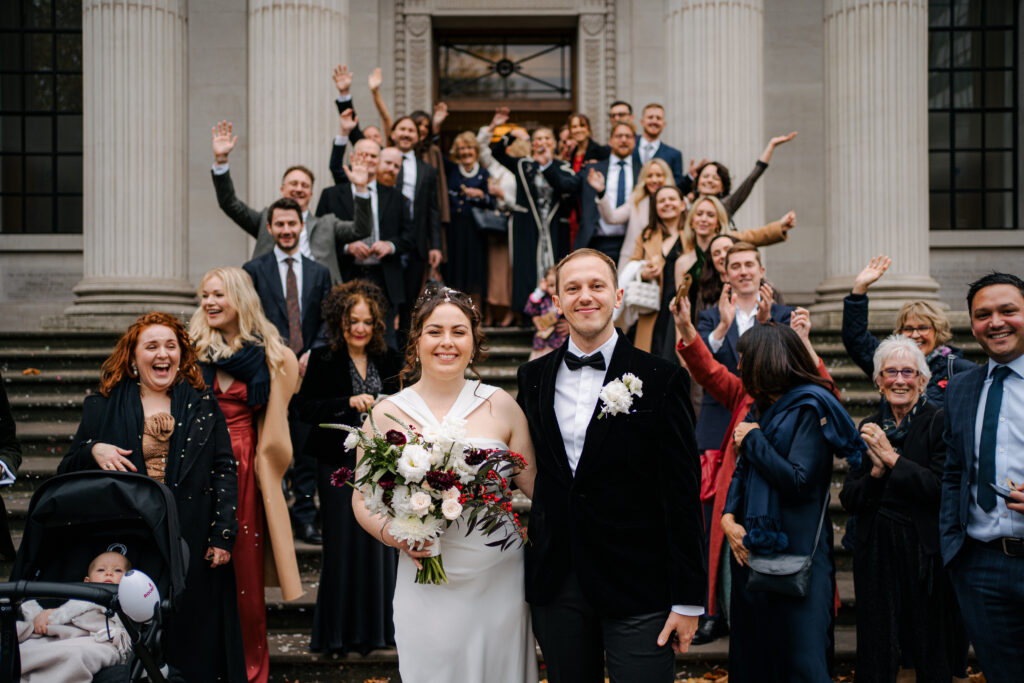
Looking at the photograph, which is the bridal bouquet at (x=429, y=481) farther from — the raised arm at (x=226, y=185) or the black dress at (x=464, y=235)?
the black dress at (x=464, y=235)

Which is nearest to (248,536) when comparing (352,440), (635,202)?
(352,440)

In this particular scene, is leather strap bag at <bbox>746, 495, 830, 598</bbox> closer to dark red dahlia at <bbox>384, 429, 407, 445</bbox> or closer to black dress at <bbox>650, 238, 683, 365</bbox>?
dark red dahlia at <bbox>384, 429, 407, 445</bbox>

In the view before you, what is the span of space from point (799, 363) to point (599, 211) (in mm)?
4766

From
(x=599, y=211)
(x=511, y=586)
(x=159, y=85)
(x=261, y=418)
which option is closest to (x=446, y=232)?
(x=599, y=211)

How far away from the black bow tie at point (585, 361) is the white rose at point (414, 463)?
0.67 m

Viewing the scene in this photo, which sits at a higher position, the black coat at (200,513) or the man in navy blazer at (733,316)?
the man in navy blazer at (733,316)

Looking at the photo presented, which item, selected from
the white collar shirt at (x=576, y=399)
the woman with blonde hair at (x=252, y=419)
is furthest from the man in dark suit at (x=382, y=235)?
the white collar shirt at (x=576, y=399)

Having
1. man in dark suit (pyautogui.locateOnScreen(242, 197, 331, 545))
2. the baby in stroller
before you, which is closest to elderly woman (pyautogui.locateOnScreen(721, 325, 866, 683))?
the baby in stroller

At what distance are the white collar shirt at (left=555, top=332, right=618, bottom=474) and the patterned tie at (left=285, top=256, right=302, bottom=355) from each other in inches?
150

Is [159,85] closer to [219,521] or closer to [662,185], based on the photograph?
[662,185]

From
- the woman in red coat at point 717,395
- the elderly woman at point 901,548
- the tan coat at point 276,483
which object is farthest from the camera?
the tan coat at point 276,483

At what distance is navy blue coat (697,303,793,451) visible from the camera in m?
5.77

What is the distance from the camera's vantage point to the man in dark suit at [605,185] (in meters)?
8.81

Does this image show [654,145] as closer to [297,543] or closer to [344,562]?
[297,543]
